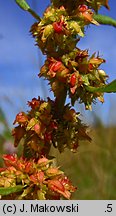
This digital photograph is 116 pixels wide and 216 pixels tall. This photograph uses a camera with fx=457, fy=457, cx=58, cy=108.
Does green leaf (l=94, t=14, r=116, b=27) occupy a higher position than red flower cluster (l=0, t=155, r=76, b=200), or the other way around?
green leaf (l=94, t=14, r=116, b=27)

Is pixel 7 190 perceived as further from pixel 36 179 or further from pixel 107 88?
pixel 107 88

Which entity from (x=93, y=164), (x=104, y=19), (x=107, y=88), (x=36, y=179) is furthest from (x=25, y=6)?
(x=93, y=164)

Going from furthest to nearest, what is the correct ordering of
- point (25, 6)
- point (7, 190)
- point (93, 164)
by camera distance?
point (93, 164) → point (25, 6) → point (7, 190)

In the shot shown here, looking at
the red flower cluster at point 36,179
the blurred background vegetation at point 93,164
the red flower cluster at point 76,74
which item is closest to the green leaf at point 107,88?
the red flower cluster at point 76,74

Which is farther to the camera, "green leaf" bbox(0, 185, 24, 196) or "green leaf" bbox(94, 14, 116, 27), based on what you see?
"green leaf" bbox(94, 14, 116, 27)

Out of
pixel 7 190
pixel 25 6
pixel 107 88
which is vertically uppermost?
pixel 25 6

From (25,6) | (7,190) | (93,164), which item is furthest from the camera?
(93,164)

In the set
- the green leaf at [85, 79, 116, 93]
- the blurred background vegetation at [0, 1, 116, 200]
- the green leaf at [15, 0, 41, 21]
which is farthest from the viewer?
the blurred background vegetation at [0, 1, 116, 200]

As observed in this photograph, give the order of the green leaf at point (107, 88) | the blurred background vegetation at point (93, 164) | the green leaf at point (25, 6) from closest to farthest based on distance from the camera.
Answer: the green leaf at point (107, 88)
the green leaf at point (25, 6)
the blurred background vegetation at point (93, 164)

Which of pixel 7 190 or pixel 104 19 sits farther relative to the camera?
pixel 104 19

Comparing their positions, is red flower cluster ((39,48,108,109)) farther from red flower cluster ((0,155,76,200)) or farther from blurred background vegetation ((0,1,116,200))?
blurred background vegetation ((0,1,116,200))

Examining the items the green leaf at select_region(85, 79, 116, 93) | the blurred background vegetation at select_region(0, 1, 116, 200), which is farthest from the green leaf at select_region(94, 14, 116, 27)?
the blurred background vegetation at select_region(0, 1, 116, 200)

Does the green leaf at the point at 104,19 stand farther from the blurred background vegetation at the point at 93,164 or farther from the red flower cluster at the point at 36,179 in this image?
the blurred background vegetation at the point at 93,164
